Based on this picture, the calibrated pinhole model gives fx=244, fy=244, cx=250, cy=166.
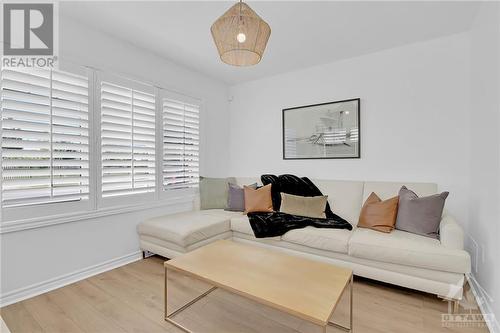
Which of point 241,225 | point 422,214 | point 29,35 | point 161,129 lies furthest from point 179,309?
point 29,35

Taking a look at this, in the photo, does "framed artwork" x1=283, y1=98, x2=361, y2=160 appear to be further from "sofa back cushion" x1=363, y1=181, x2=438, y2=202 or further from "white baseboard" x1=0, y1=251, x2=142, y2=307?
"white baseboard" x1=0, y1=251, x2=142, y2=307

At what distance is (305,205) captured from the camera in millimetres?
2896

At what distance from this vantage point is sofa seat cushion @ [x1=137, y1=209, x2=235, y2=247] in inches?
97.1

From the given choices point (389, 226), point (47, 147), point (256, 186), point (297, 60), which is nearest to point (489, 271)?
point (389, 226)

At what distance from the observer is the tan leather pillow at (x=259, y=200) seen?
311 centimetres

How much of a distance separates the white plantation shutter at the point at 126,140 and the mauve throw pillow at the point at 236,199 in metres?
1.00

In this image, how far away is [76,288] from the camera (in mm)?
2195

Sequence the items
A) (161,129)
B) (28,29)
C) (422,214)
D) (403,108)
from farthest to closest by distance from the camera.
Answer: (161,129) < (403,108) < (422,214) < (28,29)

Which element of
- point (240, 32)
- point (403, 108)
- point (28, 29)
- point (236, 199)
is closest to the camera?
point (240, 32)

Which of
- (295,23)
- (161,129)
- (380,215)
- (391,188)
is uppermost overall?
(295,23)

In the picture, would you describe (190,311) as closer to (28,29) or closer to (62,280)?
(62,280)

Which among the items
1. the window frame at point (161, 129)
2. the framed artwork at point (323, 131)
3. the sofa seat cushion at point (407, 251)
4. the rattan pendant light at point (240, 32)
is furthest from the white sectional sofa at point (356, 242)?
the rattan pendant light at point (240, 32)

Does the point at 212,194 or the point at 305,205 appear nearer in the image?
the point at 305,205

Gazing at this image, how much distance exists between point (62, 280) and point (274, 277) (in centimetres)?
203
